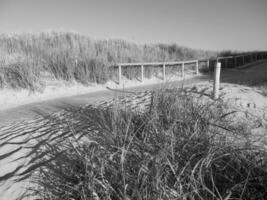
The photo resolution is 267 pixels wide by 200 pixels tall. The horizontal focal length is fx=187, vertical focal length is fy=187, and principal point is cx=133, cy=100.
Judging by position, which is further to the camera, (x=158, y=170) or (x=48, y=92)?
(x=48, y=92)

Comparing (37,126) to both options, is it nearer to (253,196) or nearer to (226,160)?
(226,160)

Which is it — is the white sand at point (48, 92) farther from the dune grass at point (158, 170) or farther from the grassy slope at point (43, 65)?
the dune grass at point (158, 170)

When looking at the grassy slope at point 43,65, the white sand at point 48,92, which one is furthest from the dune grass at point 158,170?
the grassy slope at point 43,65

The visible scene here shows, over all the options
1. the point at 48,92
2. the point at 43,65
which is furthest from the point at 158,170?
the point at 43,65

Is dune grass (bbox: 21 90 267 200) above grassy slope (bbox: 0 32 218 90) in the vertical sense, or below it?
below

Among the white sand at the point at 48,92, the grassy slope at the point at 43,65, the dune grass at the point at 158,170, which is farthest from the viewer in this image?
the grassy slope at the point at 43,65

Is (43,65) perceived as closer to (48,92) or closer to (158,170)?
(48,92)

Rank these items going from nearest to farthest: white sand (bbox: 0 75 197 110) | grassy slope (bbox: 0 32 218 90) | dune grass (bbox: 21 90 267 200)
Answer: dune grass (bbox: 21 90 267 200) → white sand (bbox: 0 75 197 110) → grassy slope (bbox: 0 32 218 90)

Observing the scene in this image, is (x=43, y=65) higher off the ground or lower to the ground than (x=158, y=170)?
higher

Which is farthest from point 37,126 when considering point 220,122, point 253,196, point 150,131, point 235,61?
point 235,61

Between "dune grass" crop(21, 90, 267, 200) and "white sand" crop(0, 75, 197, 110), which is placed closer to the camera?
"dune grass" crop(21, 90, 267, 200)

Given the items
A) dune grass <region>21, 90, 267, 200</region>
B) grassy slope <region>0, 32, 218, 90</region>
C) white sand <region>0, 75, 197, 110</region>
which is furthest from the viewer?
grassy slope <region>0, 32, 218, 90</region>

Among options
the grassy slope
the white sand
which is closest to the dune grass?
the white sand

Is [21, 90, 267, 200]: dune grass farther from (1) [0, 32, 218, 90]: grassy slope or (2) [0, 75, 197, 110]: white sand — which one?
(1) [0, 32, 218, 90]: grassy slope
